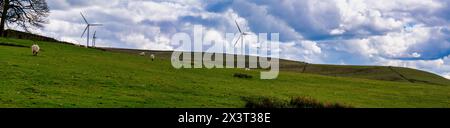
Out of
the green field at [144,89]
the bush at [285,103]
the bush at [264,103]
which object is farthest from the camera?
the bush at [285,103]

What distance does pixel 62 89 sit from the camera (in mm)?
33375

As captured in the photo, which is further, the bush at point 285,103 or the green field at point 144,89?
the bush at point 285,103

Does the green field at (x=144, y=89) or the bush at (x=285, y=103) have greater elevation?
the green field at (x=144, y=89)

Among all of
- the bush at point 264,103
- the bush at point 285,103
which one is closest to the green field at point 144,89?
the bush at point 264,103

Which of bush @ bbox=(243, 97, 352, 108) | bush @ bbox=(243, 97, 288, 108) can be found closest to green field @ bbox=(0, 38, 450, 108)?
bush @ bbox=(243, 97, 288, 108)

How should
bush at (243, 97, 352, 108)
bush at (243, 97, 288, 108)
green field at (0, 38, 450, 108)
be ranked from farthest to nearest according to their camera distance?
1. bush at (243, 97, 352, 108)
2. bush at (243, 97, 288, 108)
3. green field at (0, 38, 450, 108)

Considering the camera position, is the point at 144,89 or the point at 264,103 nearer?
the point at 264,103

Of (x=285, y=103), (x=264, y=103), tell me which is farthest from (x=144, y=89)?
(x=285, y=103)

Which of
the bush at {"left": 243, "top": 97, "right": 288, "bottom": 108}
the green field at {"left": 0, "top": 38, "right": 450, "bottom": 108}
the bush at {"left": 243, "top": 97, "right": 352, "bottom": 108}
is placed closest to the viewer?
the green field at {"left": 0, "top": 38, "right": 450, "bottom": 108}

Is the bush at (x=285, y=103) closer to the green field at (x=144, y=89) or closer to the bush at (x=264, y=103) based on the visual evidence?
the bush at (x=264, y=103)

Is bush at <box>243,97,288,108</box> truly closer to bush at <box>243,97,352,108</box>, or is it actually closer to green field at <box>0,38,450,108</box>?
bush at <box>243,97,352,108</box>

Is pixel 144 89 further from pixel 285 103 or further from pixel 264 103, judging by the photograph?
pixel 285 103
